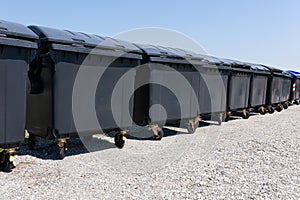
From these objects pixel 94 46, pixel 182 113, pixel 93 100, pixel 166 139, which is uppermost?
pixel 94 46

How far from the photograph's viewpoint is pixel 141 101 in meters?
6.51

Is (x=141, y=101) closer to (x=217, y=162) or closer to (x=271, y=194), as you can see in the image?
(x=217, y=162)

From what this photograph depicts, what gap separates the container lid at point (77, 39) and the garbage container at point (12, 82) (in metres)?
0.33

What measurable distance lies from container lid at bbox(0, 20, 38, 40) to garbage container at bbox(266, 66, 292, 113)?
11183 millimetres

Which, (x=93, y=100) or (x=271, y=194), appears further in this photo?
(x=93, y=100)

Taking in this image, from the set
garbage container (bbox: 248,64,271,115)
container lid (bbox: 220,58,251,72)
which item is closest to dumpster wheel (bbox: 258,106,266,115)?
garbage container (bbox: 248,64,271,115)

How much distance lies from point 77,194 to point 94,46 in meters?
2.61

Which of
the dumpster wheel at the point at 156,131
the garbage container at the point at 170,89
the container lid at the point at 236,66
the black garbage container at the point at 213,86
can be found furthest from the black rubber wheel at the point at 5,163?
the container lid at the point at 236,66

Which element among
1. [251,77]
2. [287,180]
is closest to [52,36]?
[287,180]

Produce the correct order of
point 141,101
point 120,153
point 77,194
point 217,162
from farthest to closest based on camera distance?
point 141,101, point 120,153, point 217,162, point 77,194

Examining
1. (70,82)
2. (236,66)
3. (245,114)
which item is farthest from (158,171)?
(245,114)

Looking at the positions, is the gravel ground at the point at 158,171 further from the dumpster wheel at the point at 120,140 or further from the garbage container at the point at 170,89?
the garbage container at the point at 170,89

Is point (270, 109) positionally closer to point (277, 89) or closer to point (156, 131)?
point (277, 89)

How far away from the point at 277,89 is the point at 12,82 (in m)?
12.6
